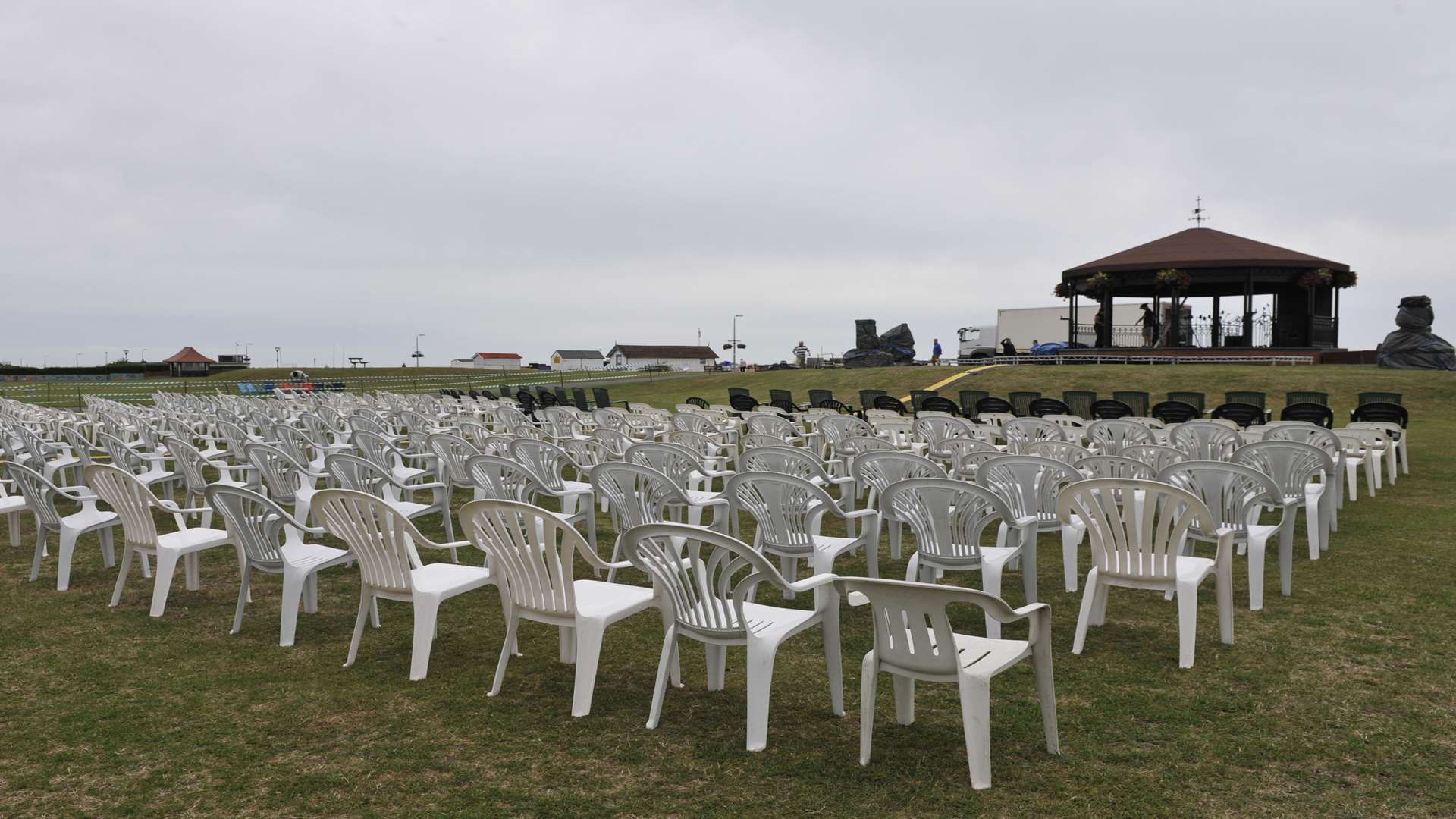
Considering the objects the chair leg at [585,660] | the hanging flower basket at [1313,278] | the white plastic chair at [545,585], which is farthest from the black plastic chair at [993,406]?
the hanging flower basket at [1313,278]

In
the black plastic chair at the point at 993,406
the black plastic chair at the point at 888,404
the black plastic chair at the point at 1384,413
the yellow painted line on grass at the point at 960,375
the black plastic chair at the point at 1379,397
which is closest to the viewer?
the black plastic chair at the point at 1384,413

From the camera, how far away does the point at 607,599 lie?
3936 millimetres

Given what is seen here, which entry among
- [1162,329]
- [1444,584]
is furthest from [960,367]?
[1444,584]

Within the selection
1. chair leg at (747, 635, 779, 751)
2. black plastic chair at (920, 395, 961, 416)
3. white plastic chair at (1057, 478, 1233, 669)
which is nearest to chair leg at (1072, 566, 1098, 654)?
white plastic chair at (1057, 478, 1233, 669)

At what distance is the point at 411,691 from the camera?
405 centimetres

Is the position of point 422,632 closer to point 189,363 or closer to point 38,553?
point 38,553

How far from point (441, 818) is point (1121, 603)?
4047 millimetres

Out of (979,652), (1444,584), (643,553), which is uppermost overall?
(643,553)

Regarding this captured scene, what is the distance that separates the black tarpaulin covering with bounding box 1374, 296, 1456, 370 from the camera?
24.5 meters

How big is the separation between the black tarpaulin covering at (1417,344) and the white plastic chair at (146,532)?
94.8ft

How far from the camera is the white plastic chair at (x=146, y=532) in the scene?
16.8 feet

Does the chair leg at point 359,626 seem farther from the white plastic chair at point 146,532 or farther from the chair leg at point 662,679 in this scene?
the chair leg at point 662,679

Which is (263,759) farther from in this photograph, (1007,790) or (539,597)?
(1007,790)

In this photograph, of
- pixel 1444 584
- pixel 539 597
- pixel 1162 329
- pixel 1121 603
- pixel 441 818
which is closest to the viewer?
pixel 441 818
